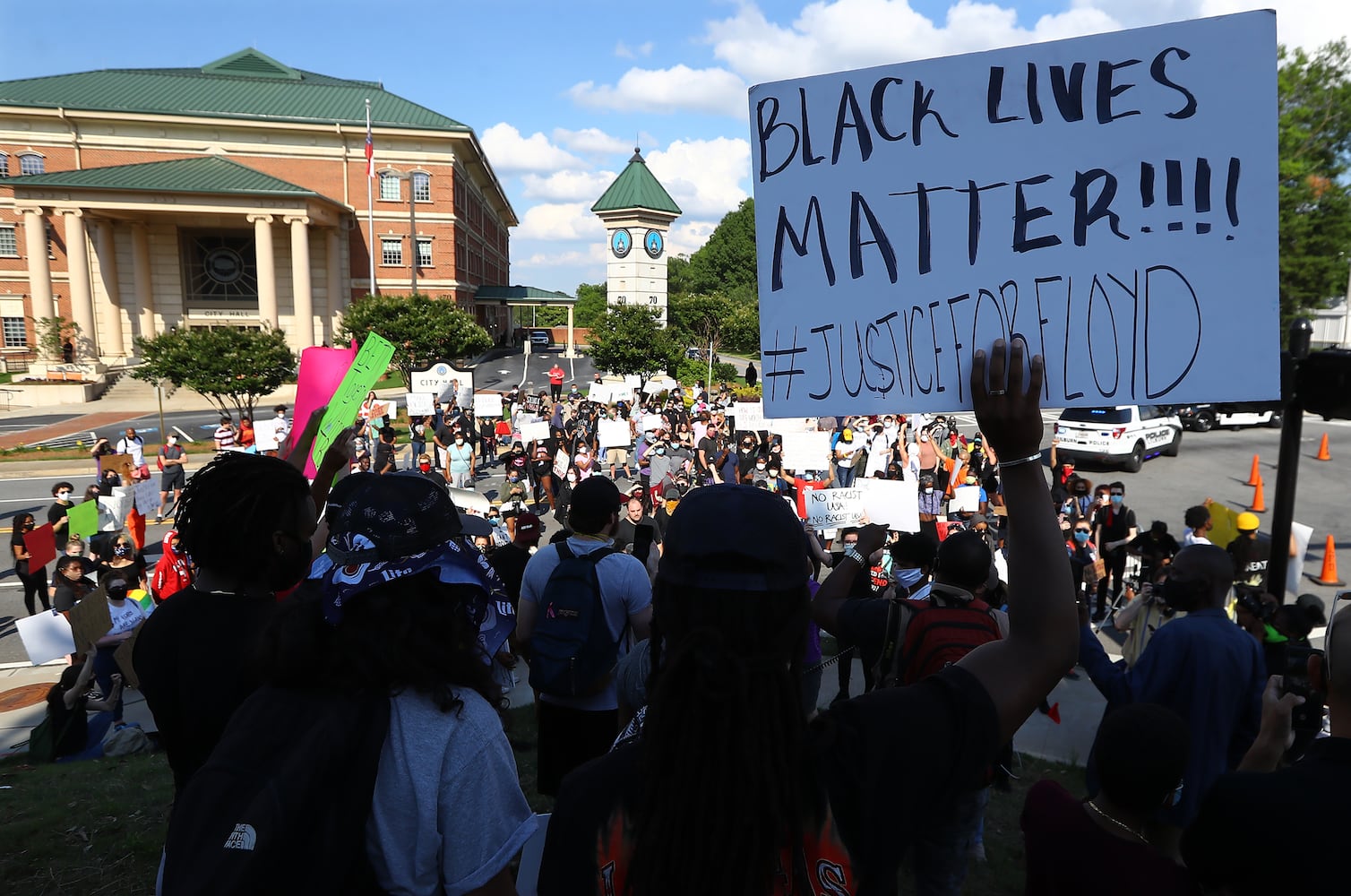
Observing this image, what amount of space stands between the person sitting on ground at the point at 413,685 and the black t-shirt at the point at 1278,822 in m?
1.32

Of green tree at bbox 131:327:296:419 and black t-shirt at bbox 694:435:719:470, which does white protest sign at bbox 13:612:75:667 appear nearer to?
black t-shirt at bbox 694:435:719:470

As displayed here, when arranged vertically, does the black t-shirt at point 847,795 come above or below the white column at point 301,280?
below

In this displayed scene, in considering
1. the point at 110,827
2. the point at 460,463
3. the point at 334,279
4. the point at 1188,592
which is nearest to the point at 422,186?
the point at 334,279

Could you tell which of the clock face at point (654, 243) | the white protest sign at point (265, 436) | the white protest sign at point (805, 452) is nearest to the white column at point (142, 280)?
the clock face at point (654, 243)

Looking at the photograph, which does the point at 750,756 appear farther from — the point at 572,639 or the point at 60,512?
the point at 60,512

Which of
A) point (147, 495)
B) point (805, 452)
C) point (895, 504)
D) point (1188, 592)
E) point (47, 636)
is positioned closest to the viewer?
point (1188, 592)

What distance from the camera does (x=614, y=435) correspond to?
62.2ft

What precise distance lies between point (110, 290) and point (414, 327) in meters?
22.1

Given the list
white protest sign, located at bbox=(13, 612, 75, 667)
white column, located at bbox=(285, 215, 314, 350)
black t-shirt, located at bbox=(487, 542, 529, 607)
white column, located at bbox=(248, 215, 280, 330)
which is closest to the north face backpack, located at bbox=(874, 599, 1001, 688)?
black t-shirt, located at bbox=(487, 542, 529, 607)

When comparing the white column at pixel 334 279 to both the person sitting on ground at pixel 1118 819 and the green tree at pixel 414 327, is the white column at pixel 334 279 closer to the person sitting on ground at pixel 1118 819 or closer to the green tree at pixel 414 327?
the green tree at pixel 414 327

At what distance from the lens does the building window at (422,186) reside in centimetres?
5106

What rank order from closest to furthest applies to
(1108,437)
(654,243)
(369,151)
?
(1108,437)
(369,151)
(654,243)

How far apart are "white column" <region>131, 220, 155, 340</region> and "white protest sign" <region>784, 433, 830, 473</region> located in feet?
147

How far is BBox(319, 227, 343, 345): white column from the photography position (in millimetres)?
48812
